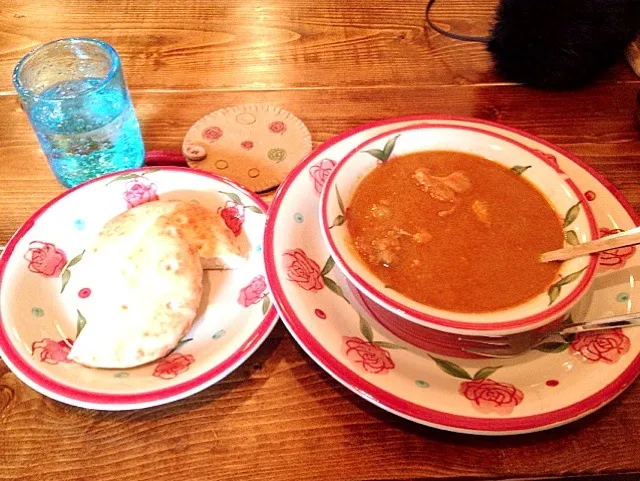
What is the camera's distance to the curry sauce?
94cm

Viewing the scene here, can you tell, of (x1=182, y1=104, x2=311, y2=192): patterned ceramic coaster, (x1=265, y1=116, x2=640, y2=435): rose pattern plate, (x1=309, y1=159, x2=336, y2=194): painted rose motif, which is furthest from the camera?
(x1=182, y1=104, x2=311, y2=192): patterned ceramic coaster

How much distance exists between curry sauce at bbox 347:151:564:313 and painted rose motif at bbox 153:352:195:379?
34 cm

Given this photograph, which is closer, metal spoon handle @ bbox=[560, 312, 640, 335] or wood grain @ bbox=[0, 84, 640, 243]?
metal spoon handle @ bbox=[560, 312, 640, 335]

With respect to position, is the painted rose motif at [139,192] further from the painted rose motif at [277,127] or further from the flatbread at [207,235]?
the painted rose motif at [277,127]

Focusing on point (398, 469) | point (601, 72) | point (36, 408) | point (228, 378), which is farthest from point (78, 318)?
point (601, 72)

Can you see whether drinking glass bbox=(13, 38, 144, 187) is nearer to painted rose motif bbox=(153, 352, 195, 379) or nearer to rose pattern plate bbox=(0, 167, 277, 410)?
rose pattern plate bbox=(0, 167, 277, 410)

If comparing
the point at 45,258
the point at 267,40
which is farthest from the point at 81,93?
the point at 267,40

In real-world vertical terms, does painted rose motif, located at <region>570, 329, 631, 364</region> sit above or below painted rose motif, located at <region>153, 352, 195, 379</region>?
above

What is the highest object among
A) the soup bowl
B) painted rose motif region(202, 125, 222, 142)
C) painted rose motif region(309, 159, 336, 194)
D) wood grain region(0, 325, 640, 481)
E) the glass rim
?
the glass rim

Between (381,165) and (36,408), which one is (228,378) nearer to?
(36,408)

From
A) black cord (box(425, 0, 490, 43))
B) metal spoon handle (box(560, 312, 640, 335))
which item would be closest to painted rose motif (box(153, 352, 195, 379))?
metal spoon handle (box(560, 312, 640, 335))

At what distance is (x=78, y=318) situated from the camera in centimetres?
103

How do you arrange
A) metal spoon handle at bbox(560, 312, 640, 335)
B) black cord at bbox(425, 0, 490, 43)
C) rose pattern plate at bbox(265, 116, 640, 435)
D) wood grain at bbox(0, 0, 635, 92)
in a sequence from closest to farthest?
rose pattern plate at bbox(265, 116, 640, 435) → metal spoon handle at bbox(560, 312, 640, 335) → wood grain at bbox(0, 0, 635, 92) → black cord at bbox(425, 0, 490, 43)

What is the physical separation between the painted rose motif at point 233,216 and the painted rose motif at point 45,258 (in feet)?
1.05
